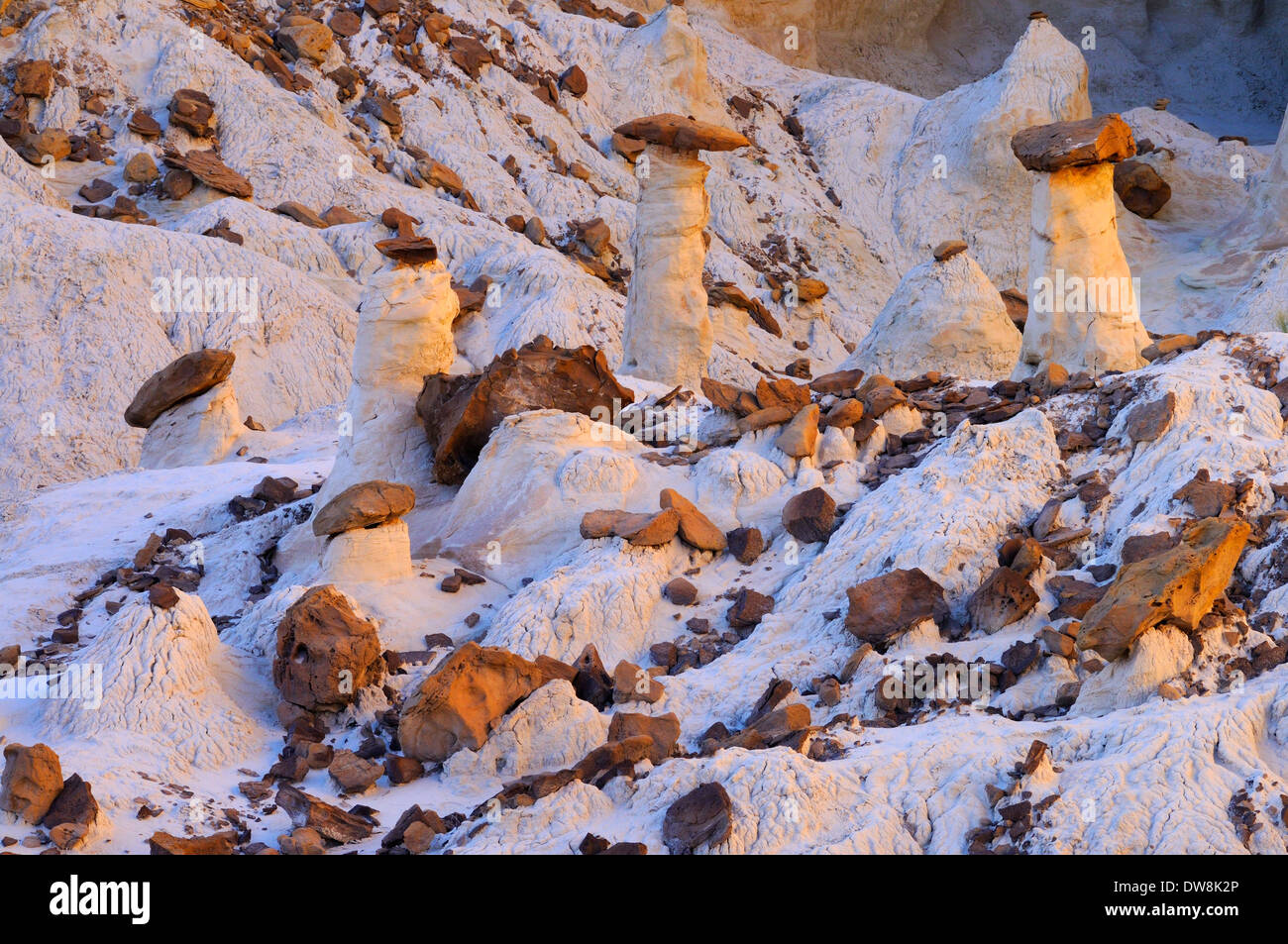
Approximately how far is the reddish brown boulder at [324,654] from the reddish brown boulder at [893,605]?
8.42 ft

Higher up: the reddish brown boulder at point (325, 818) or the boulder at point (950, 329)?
the boulder at point (950, 329)

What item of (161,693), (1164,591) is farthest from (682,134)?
(1164,591)

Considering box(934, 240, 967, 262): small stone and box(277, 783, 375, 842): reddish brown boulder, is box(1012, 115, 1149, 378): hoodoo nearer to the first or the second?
box(934, 240, 967, 262): small stone

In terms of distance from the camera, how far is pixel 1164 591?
23.9ft

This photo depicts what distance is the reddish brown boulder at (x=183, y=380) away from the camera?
1455cm

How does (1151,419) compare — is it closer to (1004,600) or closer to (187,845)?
(1004,600)

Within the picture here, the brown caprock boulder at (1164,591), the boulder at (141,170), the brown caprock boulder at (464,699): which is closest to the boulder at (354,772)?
the brown caprock boulder at (464,699)

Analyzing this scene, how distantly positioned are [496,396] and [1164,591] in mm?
5158

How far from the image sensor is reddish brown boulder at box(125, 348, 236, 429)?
14555mm

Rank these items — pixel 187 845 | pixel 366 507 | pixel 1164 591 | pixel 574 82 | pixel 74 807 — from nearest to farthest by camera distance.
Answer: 1. pixel 187 845
2. pixel 74 807
3. pixel 1164 591
4. pixel 366 507
5. pixel 574 82

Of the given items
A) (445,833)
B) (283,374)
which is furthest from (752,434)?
(283,374)

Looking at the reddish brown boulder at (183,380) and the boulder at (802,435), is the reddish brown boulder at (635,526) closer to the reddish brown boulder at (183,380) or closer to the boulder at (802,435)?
the boulder at (802,435)

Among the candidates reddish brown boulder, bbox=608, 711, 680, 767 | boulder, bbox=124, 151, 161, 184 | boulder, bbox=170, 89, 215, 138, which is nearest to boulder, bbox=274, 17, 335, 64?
boulder, bbox=170, 89, 215, 138

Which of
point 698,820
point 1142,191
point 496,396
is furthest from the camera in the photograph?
point 1142,191
